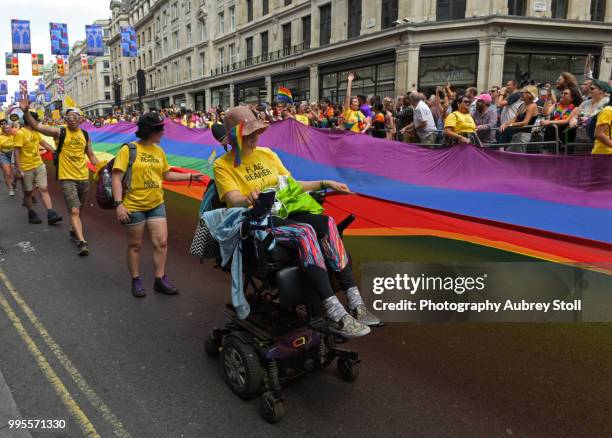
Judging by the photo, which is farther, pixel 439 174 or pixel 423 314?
pixel 439 174

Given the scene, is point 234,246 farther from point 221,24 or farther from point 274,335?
point 221,24

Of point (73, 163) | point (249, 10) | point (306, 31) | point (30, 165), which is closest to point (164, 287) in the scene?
point (73, 163)

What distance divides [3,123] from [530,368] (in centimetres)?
1345

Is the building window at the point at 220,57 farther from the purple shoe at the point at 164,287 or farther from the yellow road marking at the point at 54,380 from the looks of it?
the yellow road marking at the point at 54,380

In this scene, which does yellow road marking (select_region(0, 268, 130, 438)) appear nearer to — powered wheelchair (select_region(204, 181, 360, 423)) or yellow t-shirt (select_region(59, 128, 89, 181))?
powered wheelchair (select_region(204, 181, 360, 423))

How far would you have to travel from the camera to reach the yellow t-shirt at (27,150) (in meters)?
8.82

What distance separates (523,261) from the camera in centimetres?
470

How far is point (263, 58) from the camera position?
3709 cm

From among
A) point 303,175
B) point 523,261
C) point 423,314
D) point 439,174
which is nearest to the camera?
point 423,314

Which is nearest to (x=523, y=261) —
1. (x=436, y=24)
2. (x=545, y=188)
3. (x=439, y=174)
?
(x=545, y=188)

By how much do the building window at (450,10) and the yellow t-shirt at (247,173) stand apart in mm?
22765

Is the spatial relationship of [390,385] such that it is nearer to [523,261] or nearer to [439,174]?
[523,261]

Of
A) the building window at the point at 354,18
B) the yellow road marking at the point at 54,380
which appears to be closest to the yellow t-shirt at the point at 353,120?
the yellow road marking at the point at 54,380

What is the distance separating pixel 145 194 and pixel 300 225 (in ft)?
8.87
